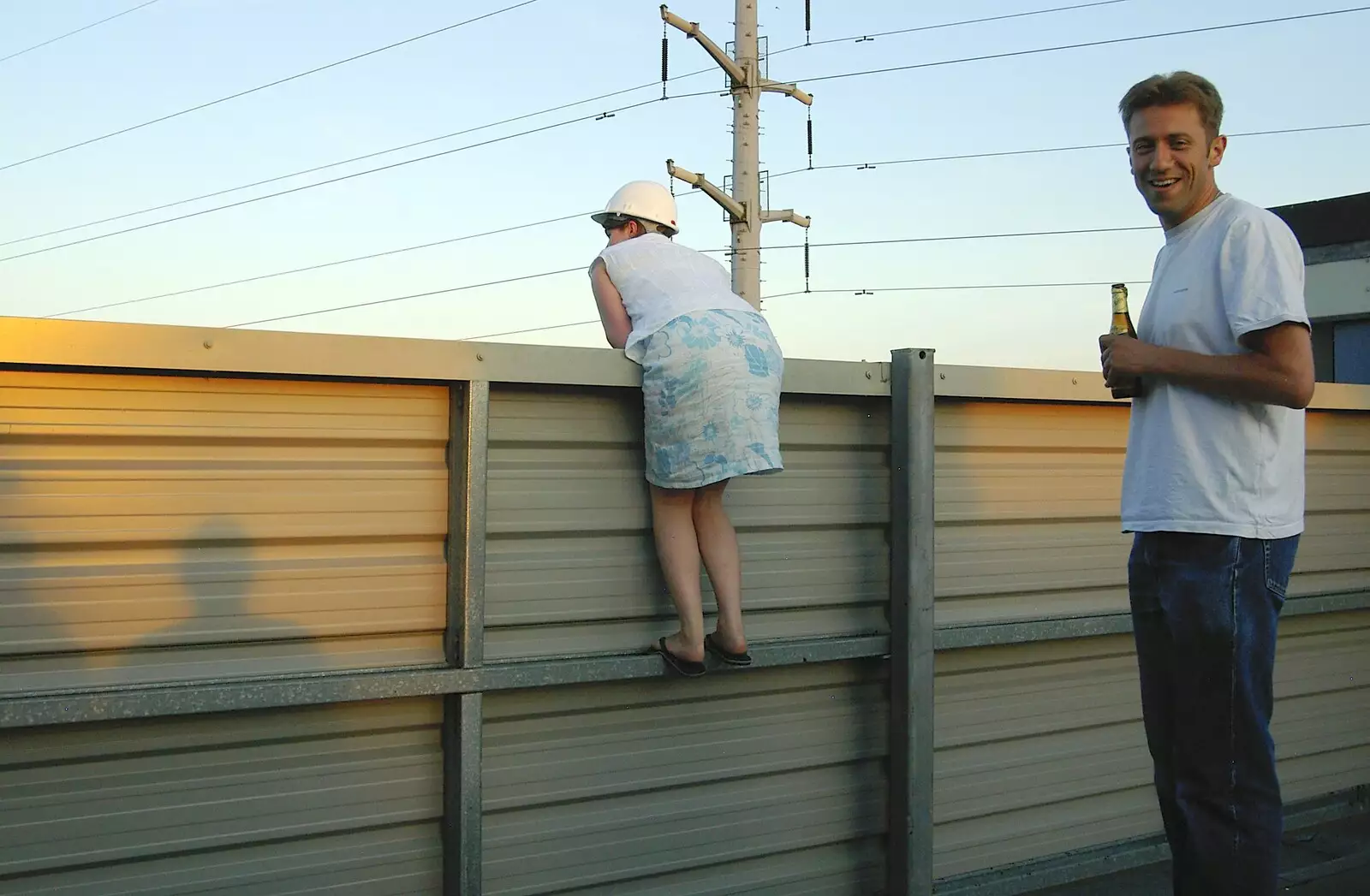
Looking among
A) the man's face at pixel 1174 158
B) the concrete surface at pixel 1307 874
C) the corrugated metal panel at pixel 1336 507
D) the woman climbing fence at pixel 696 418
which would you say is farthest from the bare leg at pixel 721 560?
the corrugated metal panel at pixel 1336 507

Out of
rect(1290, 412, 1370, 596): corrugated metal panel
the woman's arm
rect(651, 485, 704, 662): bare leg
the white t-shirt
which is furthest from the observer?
rect(1290, 412, 1370, 596): corrugated metal panel

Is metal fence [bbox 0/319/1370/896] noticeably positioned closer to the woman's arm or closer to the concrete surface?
the concrete surface

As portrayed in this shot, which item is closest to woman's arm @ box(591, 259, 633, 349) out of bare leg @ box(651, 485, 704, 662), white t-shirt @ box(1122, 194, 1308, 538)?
bare leg @ box(651, 485, 704, 662)

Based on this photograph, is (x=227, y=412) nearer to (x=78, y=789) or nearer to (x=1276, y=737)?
(x=78, y=789)

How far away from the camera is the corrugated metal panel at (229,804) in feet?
9.20

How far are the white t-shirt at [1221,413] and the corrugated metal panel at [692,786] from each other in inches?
46.8

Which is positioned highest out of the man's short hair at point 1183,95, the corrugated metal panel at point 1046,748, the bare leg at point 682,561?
the man's short hair at point 1183,95

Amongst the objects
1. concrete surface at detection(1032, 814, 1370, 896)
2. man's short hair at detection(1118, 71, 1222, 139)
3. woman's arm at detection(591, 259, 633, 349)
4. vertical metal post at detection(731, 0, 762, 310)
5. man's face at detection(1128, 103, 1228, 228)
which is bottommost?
concrete surface at detection(1032, 814, 1370, 896)

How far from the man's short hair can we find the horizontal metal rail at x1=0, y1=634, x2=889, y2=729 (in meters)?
1.68

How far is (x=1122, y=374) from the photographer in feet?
9.99

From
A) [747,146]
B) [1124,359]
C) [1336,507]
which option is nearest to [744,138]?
[747,146]

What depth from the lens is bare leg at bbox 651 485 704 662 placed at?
3.42 metres

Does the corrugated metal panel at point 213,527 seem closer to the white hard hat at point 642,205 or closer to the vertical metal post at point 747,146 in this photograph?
the white hard hat at point 642,205

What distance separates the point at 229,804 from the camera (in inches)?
117
